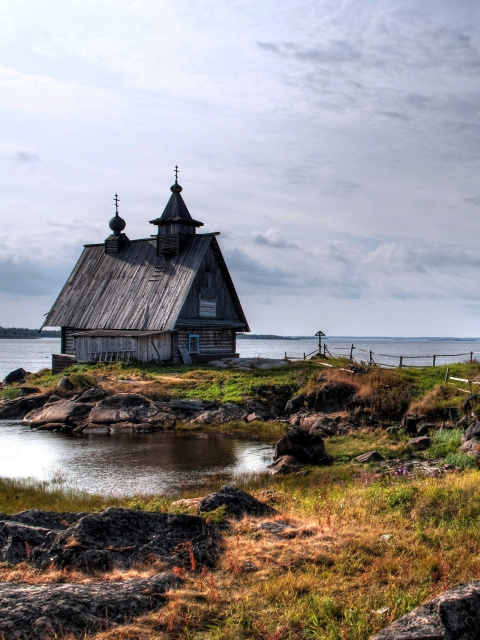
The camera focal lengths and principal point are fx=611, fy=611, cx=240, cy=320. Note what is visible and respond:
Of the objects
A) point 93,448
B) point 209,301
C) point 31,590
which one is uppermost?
point 209,301

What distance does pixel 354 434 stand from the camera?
2280cm

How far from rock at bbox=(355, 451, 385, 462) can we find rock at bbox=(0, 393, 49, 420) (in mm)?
18795

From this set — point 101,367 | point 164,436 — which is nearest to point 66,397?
point 101,367

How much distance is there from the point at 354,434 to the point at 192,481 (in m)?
7.93

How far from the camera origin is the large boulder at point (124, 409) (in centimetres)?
2692

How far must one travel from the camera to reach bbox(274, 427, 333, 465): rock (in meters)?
19.2

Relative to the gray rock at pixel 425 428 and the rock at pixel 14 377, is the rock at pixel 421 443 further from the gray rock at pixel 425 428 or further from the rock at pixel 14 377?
the rock at pixel 14 377

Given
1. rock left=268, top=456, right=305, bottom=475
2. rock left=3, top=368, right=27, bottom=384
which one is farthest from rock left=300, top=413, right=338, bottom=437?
rock left=3, top=368, right=27, bottom=384

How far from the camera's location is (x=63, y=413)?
27938 millimetres

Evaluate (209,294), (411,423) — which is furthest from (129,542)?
(209,294)

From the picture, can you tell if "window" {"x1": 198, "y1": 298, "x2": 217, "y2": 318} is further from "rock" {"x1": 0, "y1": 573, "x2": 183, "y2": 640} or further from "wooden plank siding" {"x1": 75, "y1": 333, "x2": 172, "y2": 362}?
"rock" {"x1": 0, "y1": 573, "x2": 183, "y2": 640}

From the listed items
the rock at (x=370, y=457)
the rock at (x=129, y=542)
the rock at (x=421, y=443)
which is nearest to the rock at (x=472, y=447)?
the rock at (x=421, y=443)

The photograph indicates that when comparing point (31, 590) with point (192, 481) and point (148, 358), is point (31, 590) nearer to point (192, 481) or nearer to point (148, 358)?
point (192, 481)

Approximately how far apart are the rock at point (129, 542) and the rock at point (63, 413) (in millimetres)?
18963
